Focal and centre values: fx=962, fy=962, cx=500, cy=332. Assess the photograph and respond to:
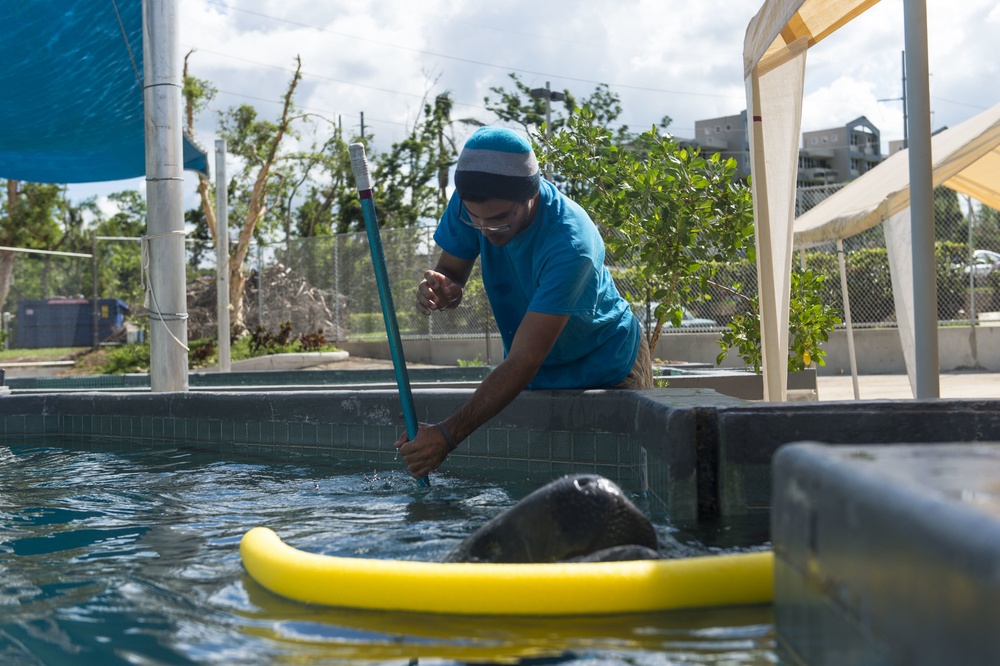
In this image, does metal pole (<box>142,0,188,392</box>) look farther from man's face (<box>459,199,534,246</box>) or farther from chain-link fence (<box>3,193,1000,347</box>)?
chain-link fence (<box>3,193,1000,347</box>)

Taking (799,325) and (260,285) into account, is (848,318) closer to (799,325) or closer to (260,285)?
(799,325)

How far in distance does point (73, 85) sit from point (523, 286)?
292 inches

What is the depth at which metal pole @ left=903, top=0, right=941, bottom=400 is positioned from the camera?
13.4 feet

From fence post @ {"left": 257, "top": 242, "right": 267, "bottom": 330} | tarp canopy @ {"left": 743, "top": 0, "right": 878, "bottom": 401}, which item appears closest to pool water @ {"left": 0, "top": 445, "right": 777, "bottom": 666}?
tarp canopy @ {"left": 743, "top": 0, "right": 878, "bottom": 401}

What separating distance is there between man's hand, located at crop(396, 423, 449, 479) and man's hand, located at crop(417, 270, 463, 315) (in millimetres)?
711

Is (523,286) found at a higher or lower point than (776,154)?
lower

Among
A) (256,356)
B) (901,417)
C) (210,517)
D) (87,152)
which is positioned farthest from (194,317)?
(901,417)

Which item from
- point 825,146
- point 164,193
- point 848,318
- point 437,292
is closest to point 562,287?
point 437,292

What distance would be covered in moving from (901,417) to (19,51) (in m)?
8.83

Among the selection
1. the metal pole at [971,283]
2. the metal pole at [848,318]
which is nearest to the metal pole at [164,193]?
the metal pole at [848,318]

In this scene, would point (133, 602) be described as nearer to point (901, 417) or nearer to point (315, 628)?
point (315, 628)

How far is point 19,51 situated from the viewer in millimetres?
8977

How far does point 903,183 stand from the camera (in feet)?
25.4

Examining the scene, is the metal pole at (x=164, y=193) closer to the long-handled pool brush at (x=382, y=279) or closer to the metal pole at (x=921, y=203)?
the long-handled pool brush at (x=382, y=279)
